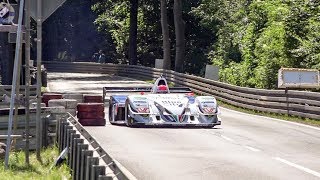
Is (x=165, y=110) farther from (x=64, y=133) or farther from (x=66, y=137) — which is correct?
(x=66, y=137)

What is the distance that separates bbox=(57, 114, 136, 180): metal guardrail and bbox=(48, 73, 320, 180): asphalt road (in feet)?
3.52

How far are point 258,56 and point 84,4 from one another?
4337cm

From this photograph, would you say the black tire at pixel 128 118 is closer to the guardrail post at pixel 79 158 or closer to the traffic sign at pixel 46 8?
the traffic sign at pixel 46 8

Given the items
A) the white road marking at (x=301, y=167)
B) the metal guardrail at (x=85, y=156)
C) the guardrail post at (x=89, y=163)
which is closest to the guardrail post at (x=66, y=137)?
the metal guardrail at (x=85, y=156)

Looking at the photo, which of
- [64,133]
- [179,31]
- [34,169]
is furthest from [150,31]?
[34,169]

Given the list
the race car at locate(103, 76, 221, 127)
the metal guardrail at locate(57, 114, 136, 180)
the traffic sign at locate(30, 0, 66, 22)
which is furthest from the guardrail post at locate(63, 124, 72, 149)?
the race car at locate(103, 76, 221, 127)

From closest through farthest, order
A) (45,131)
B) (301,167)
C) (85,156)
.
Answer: (85,156)
(301,167)
(45,131)

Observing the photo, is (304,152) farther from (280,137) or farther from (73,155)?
(73,155)

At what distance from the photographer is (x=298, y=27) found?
1160 inches

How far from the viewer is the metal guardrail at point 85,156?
6871 millimetres

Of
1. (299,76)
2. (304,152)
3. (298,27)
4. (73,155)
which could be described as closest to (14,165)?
(73,155)

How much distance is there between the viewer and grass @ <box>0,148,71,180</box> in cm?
1048

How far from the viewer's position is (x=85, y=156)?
27.1 ft

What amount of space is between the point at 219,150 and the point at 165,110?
158 inches
